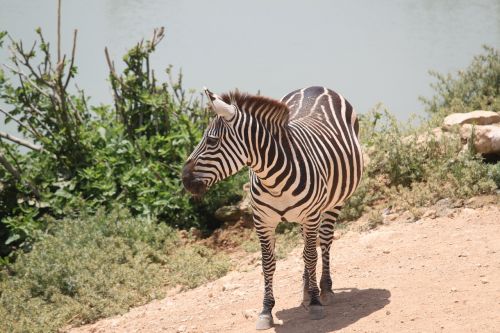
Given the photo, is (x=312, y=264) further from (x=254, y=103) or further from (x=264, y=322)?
(x=254, y=103)

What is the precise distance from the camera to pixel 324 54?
12.2 meters

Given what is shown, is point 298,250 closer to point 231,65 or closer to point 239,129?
point 239,129

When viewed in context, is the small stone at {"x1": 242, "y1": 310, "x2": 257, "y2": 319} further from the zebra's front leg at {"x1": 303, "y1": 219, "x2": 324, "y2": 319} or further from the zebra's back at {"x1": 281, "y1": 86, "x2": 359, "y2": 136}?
the zebra's back at {"x1": 281, "y1": 86, "x2": 359, "y2": 136}

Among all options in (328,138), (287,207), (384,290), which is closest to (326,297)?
(384,290)

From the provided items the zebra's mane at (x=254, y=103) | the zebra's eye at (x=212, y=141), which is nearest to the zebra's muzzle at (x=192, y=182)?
the zebra's eye at (x=212, y=141)

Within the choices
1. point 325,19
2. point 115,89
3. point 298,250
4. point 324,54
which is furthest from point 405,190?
point 325,19

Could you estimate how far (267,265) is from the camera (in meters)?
5.25

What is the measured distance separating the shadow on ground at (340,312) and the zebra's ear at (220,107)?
159 centimetres

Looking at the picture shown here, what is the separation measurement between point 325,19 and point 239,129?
29.4 feet

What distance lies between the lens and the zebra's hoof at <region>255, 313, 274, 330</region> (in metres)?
5.20

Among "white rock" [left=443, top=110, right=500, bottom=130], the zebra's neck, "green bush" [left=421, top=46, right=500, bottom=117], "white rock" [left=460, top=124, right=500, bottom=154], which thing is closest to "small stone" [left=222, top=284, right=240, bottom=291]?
the zebra's neck

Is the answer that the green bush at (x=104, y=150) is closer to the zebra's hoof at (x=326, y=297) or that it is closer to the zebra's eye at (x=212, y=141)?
the zebra's hoof at (x=326, y=297)

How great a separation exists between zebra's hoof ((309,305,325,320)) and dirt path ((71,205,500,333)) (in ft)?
0.20

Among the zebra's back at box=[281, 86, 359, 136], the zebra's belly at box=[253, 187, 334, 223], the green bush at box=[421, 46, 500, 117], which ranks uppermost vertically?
the green bush at box=[421, 46, 500, 117]
